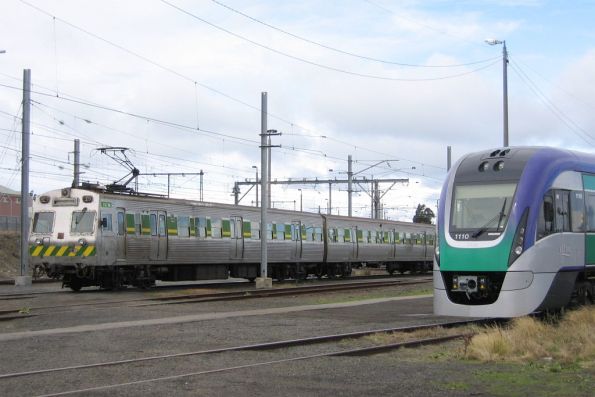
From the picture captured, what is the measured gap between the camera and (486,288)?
13.5m

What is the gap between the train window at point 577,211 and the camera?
49.3 feet

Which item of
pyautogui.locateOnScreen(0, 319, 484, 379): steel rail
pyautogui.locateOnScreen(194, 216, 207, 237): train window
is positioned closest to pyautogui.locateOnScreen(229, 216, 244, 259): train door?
pyautogui.locateOnScreen(194, 216, 207, 237): train window

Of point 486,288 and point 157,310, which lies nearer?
point 486,288

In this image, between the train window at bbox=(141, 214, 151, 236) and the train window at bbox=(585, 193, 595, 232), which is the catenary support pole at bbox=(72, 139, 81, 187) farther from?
the train window at bbox=(585, 193, 595, 232)

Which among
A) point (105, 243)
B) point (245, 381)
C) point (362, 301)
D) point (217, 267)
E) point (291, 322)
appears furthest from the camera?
point (217, 267)

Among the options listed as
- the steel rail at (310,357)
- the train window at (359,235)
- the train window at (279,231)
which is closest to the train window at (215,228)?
the train window at (279,231)

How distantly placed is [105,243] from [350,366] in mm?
16892

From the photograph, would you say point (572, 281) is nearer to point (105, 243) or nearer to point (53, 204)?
point (105, 243)

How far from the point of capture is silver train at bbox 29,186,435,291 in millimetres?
25516

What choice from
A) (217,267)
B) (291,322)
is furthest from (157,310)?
(217,267)

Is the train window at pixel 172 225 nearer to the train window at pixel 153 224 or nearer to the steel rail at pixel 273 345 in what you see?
the train window at pixel 153 224

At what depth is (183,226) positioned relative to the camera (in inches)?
1136

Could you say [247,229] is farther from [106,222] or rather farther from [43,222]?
[43,222]

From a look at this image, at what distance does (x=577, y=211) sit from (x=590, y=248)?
0.87 m
